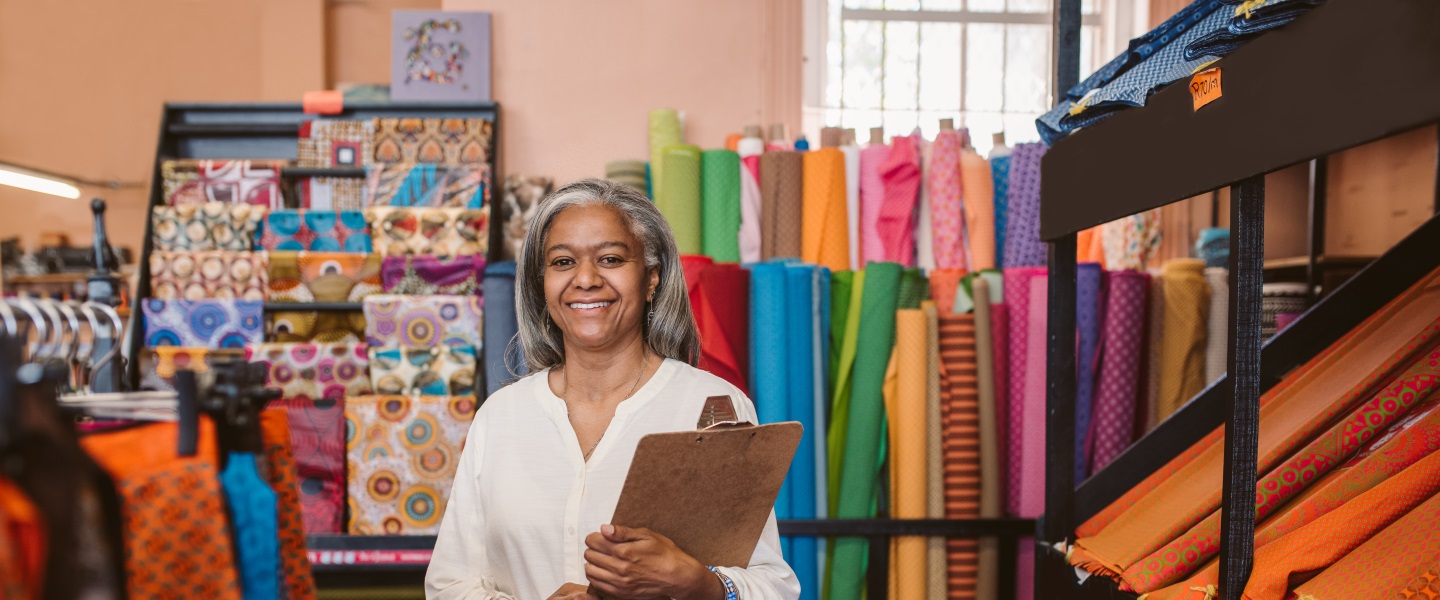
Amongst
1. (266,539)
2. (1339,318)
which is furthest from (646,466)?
(1339,318)

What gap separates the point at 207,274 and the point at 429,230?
811 millimetres

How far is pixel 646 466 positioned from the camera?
111cm

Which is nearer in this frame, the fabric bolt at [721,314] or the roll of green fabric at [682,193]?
the fabric bolt at [721,314]

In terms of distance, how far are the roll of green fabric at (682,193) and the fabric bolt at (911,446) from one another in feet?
2.66

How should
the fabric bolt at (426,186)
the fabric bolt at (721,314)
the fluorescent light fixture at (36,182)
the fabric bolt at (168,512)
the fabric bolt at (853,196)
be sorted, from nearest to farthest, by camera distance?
the fabric bolt at (168,512), the fabric bolt at (721,314), the fabric bolt at (853,196), the fabric bolt at (426,186), the fluorescent light fixture at (36,182)

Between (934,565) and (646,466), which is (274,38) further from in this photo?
(646,466)

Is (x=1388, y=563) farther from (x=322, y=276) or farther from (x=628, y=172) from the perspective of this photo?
(x=322, y=276)

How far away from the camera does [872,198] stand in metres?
3.08

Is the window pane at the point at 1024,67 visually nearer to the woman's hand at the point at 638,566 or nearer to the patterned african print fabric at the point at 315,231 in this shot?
the patterned african print fabric at the point at 315,231

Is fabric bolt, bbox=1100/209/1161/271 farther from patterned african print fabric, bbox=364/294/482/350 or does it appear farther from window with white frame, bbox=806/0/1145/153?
patterned african print fabric, bbox=364/294/482/350

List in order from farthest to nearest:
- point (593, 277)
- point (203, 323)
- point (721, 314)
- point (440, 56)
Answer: point (440, 56), point (203, 323), point (721, 314), point (593, 277)

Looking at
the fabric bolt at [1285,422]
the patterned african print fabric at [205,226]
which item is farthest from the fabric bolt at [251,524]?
the patterned african print fabric at [205,226]

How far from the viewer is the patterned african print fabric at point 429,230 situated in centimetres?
325

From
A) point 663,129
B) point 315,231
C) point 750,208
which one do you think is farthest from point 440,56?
point 750,208
